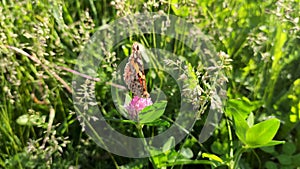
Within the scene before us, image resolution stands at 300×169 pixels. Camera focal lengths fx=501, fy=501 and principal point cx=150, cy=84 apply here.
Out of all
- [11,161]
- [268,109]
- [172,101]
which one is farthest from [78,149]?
[268,109]

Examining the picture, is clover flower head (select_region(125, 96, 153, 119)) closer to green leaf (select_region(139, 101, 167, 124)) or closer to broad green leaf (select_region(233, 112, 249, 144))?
green leaf (select_region(139, 101, 167, 124))

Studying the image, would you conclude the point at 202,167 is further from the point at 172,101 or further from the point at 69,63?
the point at 69,63

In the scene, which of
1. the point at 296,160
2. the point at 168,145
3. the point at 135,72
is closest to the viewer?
the point at 135,72

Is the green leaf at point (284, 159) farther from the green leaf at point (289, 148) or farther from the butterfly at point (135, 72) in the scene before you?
the butterfly at point (135, 72)

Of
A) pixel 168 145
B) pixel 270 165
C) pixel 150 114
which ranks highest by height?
pixel 150 114

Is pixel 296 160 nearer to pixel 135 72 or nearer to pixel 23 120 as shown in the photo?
pixel 135 72

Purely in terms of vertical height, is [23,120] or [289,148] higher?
[23,120]

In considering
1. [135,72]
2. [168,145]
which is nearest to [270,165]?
[168,145]
